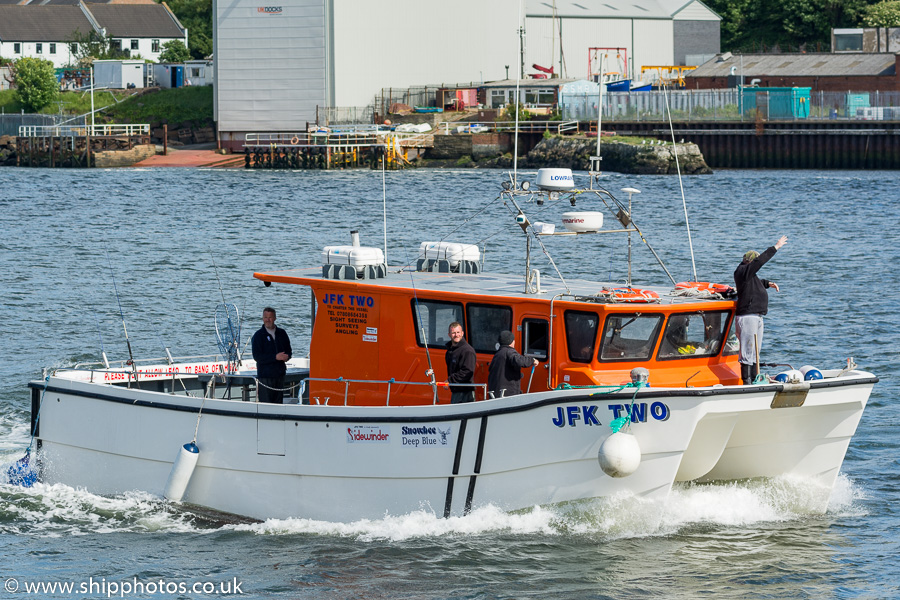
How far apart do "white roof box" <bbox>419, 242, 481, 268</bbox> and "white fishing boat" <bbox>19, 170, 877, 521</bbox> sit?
0.08m

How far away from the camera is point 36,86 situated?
89375mm

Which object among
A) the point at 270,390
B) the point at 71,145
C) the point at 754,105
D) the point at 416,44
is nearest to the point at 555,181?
the point at 270,390

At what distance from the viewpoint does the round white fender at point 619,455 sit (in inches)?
464

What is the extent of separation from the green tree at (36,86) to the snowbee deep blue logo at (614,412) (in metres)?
84.1

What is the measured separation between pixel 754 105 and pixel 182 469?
6111 cm

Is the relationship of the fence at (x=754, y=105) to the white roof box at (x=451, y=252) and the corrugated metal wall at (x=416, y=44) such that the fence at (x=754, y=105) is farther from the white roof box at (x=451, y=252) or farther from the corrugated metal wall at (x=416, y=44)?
the white roof box at (x=451, y=252)

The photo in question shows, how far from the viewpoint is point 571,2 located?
93250 millimetres

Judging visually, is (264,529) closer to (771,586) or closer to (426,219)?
(771,586)

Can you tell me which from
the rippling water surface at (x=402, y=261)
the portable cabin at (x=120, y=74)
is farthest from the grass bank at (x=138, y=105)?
the rippling water surface at (x=402, y=261)

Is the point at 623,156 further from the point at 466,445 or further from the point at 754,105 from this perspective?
the point at 466,445

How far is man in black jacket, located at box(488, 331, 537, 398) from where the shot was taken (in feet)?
41.1

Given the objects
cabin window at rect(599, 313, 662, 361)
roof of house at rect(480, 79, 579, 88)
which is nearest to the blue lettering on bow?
cabin window at rect(599, 313, 662, 361)

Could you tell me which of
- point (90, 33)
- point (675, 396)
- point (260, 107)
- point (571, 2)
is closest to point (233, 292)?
point (675, 396)

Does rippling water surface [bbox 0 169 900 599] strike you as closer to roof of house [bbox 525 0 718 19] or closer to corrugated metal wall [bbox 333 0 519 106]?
corrugated metal wall [bbox 333 0 519 106]
